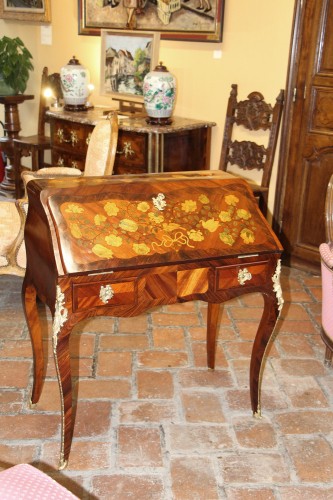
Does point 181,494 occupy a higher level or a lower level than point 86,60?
lower

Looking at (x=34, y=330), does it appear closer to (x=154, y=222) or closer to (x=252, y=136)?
(x=154, y=222)

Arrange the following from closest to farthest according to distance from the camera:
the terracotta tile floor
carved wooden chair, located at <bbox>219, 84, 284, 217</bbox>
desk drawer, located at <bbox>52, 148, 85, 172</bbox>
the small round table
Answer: the terracotta tile floor
carved wooden chair, located at <bbox>219, 84, 284, 217</bbox>
desk drawer, located at <bbox>52, 148, 85, 172</bbox>
the small round table

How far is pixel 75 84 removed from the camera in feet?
15.8

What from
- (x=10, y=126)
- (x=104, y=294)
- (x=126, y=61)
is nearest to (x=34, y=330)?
(x=104, y=294)

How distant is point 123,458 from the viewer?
2.30m

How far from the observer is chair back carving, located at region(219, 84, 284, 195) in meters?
4.19

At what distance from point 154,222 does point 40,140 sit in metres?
3.75

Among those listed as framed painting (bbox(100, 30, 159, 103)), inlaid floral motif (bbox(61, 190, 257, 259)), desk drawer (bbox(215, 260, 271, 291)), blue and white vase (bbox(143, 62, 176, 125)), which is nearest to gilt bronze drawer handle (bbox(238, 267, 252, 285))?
desk drawer (bbox(215, 260, 271, 291))

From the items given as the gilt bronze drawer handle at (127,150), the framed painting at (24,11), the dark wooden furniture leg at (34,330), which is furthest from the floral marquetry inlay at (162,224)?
the framed painting at (24,11)

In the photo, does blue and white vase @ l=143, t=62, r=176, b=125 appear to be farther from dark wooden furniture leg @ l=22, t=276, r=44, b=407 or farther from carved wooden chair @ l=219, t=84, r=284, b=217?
dark wooden furniture leg @ l=22, t=276, r=44, b=407

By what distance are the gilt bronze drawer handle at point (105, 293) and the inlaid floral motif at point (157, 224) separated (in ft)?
0.39

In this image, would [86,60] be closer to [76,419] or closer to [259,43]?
[259,43]

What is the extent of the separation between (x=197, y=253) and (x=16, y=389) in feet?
4.01

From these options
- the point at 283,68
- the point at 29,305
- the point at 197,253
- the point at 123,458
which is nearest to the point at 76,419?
the point at 123,458
